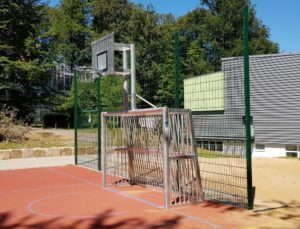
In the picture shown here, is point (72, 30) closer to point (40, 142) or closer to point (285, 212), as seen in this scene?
point (40, 142)

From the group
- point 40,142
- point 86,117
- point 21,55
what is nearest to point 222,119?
point 86,117

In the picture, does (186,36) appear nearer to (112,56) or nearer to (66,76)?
(112,56)

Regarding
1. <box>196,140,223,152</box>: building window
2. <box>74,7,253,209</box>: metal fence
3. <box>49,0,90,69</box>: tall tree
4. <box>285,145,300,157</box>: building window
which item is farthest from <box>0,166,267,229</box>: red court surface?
<box>49,0,90,69</box>: tall tree

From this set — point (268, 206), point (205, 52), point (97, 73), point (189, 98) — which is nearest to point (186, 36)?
point (205, 52)

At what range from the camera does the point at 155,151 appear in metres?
8.89

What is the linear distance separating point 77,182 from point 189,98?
390cm

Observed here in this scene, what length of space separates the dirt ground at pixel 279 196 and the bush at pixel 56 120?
29.9 meters

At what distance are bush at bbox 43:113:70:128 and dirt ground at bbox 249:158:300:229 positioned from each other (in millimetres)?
29932

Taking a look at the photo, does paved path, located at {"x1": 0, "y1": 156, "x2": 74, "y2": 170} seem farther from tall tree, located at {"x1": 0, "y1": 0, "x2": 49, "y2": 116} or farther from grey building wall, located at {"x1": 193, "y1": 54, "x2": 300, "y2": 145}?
tall tree, located at {"x1": 0, "y1": 0, "x2": 49, "y2": 116}

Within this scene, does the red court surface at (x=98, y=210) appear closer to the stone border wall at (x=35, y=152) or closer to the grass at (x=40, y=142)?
the stone border wall at (x=35, y=152)

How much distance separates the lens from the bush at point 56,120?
40.5 metres

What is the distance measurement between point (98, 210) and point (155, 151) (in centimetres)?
209

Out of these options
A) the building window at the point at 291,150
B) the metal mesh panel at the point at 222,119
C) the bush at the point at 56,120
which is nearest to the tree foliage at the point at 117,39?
the metal mesh panel at the point at 222,119

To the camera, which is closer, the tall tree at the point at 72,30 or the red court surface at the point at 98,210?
the red court surface at the point at 98,210
